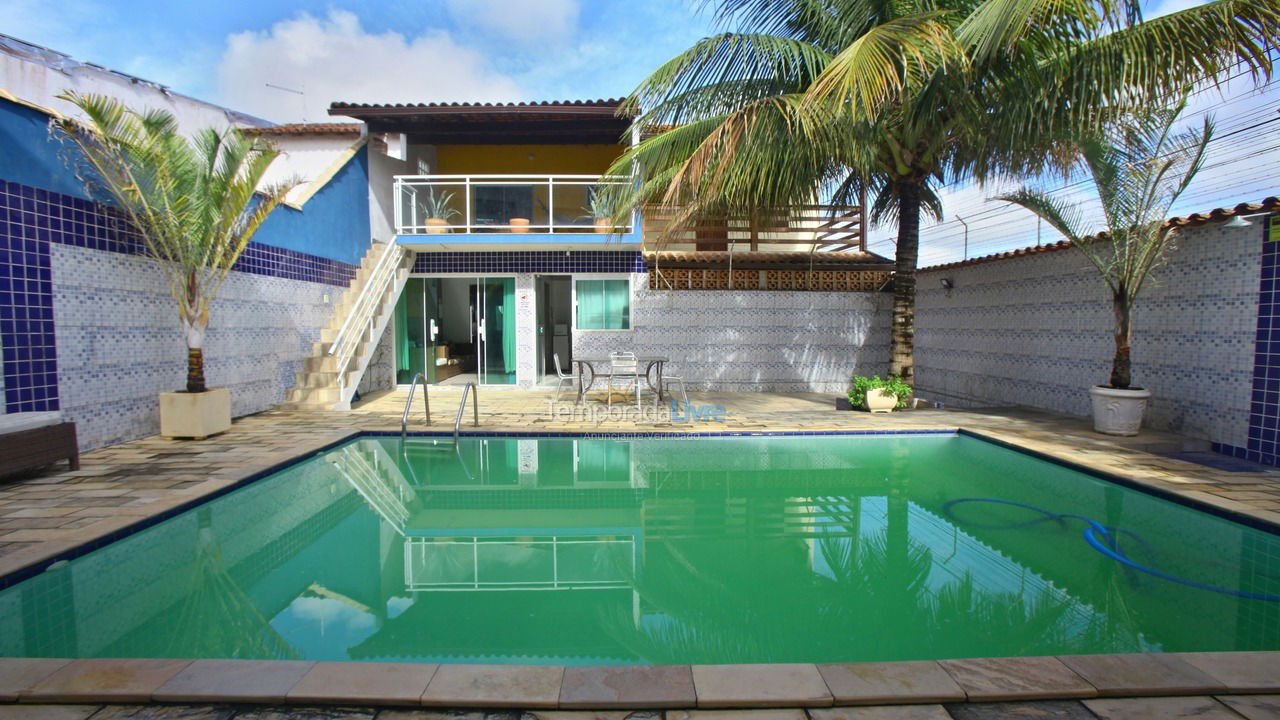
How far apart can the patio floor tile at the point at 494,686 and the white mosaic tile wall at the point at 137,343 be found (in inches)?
234

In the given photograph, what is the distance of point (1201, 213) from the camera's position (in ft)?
20.4

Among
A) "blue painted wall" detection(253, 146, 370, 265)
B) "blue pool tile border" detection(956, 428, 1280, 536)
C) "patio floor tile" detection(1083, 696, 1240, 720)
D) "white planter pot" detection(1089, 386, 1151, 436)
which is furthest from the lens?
"blue painted wall" detection(253, 146, 370, 265)

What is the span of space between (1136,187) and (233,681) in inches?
333

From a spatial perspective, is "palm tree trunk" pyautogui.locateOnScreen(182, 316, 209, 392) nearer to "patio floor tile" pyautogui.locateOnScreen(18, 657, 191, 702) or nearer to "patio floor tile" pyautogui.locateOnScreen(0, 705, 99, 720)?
"patio floor tile" pyautogui.locateOnScreen(18, 657, 191, 702)

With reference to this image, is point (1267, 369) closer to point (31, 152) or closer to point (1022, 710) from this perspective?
point (1022, 710)

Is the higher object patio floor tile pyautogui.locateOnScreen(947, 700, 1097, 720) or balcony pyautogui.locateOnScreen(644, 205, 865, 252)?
balcony pyautogui.locateOnScreen(644, 205, 865, 252)

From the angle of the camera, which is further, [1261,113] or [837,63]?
[1261,113]

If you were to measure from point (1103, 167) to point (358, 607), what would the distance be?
794cm

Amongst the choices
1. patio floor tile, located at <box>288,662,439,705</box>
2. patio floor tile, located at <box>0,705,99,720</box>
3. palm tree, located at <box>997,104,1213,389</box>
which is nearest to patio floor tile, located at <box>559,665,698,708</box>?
patio floor tile, located at <box>288,662,439,705</box>

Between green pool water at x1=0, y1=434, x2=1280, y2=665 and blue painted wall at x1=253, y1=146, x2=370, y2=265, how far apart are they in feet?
15.7

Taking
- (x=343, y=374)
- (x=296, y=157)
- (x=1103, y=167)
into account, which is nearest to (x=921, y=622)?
(x=1103, y=167)

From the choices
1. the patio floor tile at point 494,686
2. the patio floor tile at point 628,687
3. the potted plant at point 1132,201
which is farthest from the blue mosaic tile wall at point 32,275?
the potted plant at point 1132,201

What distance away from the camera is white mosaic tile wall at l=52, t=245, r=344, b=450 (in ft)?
19.3

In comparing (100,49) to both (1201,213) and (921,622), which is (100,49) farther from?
(1201,213)
